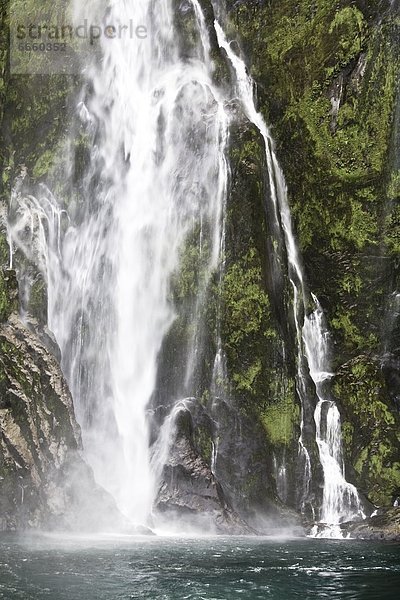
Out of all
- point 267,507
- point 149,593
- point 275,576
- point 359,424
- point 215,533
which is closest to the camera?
point 149,593

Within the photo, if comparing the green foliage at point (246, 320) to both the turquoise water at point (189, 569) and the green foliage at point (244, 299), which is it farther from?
the turquoise water at point (189, 569)

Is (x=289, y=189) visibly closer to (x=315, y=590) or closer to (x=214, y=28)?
(x=214, y=28)

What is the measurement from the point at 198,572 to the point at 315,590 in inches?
103

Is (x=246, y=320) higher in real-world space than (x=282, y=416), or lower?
higher

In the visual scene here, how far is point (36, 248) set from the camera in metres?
28.8

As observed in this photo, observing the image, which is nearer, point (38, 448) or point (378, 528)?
point (38, 448)

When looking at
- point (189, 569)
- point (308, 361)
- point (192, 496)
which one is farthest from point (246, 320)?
point (189, 569)

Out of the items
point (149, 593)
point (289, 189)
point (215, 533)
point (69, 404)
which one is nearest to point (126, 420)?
point (69, 404)

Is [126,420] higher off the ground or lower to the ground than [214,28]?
lower

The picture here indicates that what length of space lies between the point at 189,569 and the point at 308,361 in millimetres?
14540

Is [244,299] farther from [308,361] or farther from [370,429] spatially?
→ [370,429]

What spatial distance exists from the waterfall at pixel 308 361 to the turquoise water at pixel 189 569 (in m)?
5.61

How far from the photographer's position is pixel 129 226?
2992 cm

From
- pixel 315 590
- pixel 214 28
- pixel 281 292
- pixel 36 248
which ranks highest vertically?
pixel 214 28
